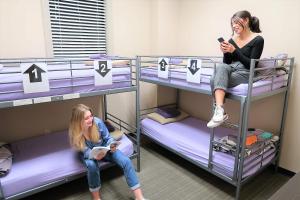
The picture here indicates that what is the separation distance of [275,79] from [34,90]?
82.4 inches

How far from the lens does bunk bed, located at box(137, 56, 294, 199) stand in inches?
71.5

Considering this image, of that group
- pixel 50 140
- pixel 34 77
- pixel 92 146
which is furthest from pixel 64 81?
pixel 50 140

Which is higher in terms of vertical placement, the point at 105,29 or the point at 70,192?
the point at 105,29

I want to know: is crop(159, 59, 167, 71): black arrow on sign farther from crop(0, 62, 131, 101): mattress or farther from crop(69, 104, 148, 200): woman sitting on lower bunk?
crop(69, 104, 148, 200): woman sitting on lower bunk

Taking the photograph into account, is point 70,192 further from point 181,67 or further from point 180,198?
point 181,67

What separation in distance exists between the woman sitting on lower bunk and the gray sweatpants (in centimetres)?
105

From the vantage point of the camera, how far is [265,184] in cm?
227

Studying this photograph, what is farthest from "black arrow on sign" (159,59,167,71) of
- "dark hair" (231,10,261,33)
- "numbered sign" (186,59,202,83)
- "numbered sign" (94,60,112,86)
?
"dark hair" (231,10,261,33)

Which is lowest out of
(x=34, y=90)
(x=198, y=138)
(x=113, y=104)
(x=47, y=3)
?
(x=198, y=138)

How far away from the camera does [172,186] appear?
2232mm

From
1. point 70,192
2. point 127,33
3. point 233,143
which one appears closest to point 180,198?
point 233,143

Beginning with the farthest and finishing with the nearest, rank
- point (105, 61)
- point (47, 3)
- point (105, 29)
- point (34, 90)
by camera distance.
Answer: point (105, 29) < point (47, 3) < point (105, 61) < point (34, 90)

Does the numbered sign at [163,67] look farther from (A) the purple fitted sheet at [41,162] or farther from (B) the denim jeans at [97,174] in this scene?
(B) the denim jeans at [97,174]

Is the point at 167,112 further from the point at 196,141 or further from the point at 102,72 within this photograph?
the point at 102,72
